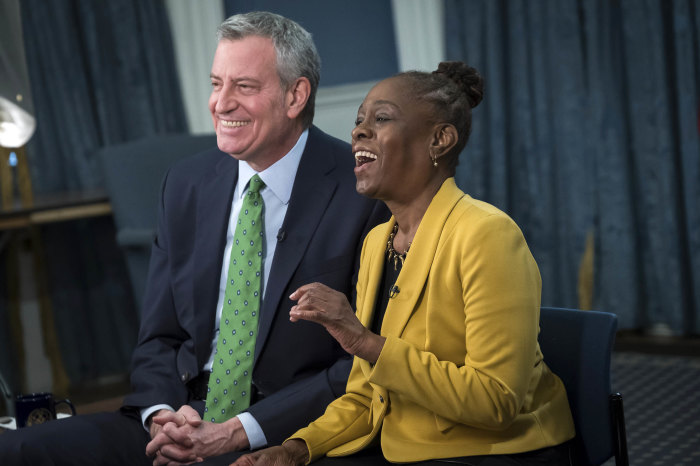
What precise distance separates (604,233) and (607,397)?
3.01 meters

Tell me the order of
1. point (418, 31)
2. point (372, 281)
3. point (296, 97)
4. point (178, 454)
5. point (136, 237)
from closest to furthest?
point (372, 281)
point (178, 454)
point (296, 97)
point (136, 237)
point (418, 31)

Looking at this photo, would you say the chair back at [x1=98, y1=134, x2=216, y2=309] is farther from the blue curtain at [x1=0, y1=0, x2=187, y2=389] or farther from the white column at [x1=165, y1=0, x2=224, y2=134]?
the white column at [x1=165, y1=0, x2=224, y2=134]

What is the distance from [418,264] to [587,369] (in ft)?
1.20

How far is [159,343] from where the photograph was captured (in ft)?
6.89

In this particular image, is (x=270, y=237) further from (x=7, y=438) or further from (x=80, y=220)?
(x=80, y=220)

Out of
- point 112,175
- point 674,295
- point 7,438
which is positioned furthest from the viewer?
point 674,295

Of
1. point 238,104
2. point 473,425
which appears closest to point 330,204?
point 238,104

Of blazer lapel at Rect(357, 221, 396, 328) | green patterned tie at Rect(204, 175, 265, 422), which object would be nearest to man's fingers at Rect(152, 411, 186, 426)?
green patterned tie at Rect(204, 175, 265, 422)

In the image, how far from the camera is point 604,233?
445 centimetres

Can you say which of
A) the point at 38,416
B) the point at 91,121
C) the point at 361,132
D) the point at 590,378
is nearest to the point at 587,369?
the point at 590,378

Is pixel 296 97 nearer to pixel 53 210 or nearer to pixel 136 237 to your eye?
pixel 136 237

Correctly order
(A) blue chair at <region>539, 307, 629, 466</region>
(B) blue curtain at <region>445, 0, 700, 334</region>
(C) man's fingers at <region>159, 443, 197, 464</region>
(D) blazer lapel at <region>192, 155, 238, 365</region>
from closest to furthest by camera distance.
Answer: (A) blue chair at <region>539, 307, 629, 466</region> < (C) man's fingers at <region>159, 443, 197, 464</region> < (D) blazer lapel at <region>192, 155, 238, 365</region> < (B) blue curtain at <region>445, 0, 700, 334</region>

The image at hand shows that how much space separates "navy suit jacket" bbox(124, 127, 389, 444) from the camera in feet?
6.29

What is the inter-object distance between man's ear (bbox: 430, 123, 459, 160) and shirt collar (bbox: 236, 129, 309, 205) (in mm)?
536
